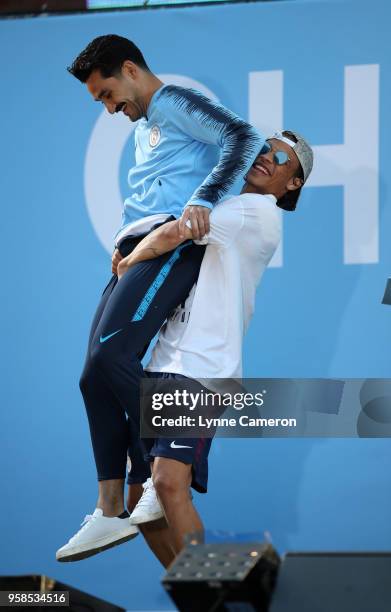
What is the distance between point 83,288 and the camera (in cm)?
409

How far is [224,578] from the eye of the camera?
6.81 ft

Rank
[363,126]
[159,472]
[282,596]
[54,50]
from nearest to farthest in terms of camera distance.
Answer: [282,596] < [159,472] < [363,126] < [54,50]

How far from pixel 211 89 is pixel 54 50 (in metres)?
0.63

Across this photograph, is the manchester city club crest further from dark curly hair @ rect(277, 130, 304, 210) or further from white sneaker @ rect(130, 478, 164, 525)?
white sneaker @ rect(130, 478, 164, 525)

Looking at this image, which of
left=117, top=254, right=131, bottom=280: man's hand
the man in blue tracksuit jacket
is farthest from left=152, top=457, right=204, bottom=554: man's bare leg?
left=117, top=254, right=131, bottom=280: man's hand

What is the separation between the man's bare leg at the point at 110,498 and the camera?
10.3 ft

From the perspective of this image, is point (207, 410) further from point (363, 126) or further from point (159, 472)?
point (363, 126)

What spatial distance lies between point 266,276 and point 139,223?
2.94 feet

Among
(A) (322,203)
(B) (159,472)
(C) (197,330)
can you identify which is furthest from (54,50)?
(B) (159,472)

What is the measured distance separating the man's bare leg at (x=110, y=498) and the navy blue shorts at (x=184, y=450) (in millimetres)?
140

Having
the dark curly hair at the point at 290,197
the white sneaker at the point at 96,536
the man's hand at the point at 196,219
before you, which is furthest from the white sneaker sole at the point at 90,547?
the dark curly hair at the point at 290,197

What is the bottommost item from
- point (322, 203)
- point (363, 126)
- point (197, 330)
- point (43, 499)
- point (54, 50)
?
point (43, 499)

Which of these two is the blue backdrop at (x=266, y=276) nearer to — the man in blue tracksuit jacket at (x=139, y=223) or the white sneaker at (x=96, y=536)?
the man in blue tracksuit jacket at (x=139, y=223)

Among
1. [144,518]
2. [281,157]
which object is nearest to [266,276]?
[281,157]
